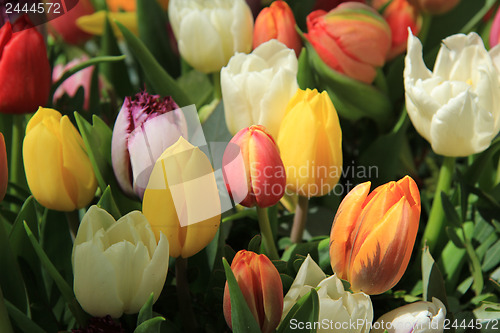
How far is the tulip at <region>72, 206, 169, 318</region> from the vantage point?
0.33 metres

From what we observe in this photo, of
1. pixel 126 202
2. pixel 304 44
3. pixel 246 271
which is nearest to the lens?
pixel 246 271

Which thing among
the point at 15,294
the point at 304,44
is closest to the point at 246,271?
the point at 15,294

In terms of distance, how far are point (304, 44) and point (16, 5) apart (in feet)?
0.84

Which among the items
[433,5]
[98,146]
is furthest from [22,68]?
[433,5]

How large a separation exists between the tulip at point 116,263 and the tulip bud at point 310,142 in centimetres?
11

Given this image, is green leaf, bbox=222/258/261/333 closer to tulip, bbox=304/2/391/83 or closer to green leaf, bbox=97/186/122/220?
green leaf, bbox=97/186/122/220

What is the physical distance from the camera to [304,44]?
552 millimetres

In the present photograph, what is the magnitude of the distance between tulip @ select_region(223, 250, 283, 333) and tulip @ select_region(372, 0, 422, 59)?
363 millimetres

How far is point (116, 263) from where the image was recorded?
1.09 ft

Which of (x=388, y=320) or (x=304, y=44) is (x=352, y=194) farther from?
(x=304, y=44)

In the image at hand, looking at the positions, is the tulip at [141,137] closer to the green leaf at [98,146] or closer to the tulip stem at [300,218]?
the green leaf at [98,146]

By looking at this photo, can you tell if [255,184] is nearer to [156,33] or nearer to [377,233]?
[377,233]

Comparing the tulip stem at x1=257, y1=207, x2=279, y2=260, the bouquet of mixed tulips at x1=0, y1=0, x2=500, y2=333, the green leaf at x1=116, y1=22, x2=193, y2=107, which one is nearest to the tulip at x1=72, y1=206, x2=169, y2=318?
the bouquet of mixed tulips at x1=0, y1=0, x2=500, y2=333

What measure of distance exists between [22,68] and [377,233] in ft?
0.96
